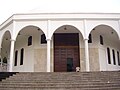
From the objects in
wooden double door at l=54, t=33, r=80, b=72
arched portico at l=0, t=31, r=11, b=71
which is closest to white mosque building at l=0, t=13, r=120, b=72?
wooden double door at l=54, t=33, r=80, b=72

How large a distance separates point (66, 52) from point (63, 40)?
119 cm

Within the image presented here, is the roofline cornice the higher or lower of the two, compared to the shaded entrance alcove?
higher

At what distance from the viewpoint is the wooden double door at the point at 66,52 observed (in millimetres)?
18156

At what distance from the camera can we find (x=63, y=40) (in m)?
→ 18.7

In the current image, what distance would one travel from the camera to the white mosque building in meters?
16.4

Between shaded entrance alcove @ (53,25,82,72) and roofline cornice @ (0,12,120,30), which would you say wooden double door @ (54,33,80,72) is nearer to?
shaded entrance alcove @ (53,25,82,72)

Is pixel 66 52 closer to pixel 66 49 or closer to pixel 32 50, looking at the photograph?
pixel 66 49

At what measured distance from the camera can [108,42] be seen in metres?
20.0

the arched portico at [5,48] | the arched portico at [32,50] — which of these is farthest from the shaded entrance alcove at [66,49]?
the arched portico at [5,48]

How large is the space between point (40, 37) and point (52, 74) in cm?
763
